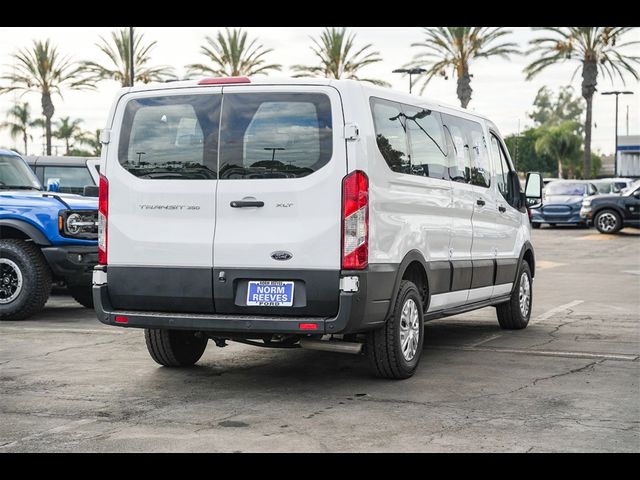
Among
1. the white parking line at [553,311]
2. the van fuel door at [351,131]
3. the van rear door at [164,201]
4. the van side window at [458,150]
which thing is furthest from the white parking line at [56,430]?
the white parking line at [553,311]

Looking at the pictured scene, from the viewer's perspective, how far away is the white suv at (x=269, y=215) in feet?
23.9

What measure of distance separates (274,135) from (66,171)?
9587 millimetres

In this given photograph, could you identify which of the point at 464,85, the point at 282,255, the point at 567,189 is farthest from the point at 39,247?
the point at 464,85

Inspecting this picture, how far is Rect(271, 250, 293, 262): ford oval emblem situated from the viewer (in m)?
7.34

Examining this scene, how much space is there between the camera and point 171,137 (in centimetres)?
775

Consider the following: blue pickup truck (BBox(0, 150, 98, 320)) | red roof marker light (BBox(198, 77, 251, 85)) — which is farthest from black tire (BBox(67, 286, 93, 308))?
red roof marker light (BBox(198, 77, 251, 85))

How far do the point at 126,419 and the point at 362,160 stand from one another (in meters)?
2.33

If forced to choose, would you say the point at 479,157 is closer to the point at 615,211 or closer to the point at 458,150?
the point at 458,150

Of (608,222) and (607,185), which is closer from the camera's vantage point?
(608,222)

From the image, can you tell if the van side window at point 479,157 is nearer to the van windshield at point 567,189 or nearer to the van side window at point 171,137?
the van side window at point 171,137

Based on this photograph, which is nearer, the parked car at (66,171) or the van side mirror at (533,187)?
the van side mirror at (533,187)

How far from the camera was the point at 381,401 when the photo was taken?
23.7 feet

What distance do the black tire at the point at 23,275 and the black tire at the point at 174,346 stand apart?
129 inches
